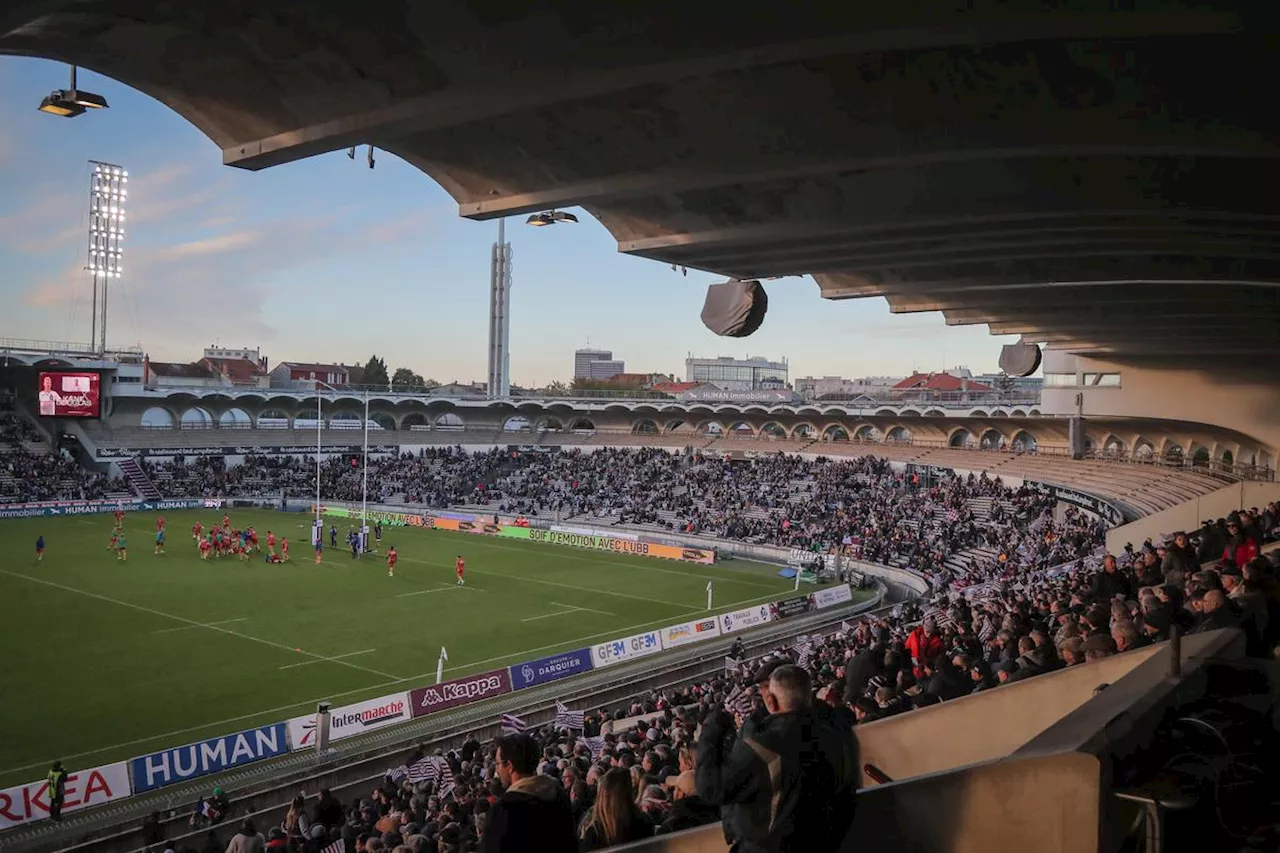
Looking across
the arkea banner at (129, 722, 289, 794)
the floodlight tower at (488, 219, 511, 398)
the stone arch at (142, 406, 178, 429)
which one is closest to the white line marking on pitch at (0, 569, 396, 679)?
the arkea banner at (129, 722, 289, 794)

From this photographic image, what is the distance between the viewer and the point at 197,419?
71875 millimetres

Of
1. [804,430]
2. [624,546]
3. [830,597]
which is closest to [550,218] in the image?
[830,597]

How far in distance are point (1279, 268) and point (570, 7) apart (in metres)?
10.8

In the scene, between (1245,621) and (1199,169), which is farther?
(1199,169)

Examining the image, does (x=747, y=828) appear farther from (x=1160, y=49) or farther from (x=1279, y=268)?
(x=1279, y=268)

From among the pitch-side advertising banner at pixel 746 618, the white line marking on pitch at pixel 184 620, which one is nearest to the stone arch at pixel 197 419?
the white line marking on pitch at pixel 184 620

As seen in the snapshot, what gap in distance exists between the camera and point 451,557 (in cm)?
4375

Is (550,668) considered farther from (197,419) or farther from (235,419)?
(235,419)

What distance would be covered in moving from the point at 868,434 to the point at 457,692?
52644 millimetres

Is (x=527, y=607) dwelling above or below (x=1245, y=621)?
below

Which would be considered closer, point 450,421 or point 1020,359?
point 1020,359

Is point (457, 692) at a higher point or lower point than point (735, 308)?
lower

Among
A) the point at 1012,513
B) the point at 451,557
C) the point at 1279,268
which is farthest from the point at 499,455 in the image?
the point at 1279,268

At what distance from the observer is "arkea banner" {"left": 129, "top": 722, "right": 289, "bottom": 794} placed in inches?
657
